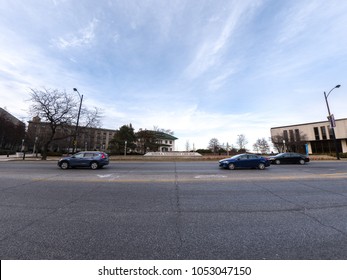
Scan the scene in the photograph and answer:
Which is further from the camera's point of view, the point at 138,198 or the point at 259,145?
the point at 259,145

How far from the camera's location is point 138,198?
5.98 metres

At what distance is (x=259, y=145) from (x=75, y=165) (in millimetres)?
80221

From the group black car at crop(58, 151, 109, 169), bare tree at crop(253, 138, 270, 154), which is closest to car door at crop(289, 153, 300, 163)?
black car at crop(58, 151, 109, 169)

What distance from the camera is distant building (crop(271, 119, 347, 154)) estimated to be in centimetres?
5078

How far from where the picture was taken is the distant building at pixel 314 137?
50781mm

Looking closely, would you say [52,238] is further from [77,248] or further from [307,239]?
[307,239]

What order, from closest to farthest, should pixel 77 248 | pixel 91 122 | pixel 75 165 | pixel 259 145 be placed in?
pixel 77 248, pixel 75 165, pixel 91 122, pixel 259 145

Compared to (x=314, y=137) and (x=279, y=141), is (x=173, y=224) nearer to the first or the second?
(x=279, y=141)

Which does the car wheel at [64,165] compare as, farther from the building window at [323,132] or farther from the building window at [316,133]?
the building window at [316,133]

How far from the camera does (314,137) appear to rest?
180 ft

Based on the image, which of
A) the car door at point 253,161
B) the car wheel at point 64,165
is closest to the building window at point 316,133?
the car door at point 253,161

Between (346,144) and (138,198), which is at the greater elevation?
(346,144)

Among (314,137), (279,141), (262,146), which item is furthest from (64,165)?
(262,146)

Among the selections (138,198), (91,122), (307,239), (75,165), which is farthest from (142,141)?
(307,239)
